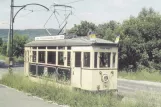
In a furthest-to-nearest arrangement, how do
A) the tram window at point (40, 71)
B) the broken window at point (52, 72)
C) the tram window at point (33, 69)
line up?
the tram window at point (33, 69), the tram window at point (40, 71), the broken window at point (52, 72)

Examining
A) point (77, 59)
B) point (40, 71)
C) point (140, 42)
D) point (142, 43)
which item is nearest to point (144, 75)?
point (142, 43)

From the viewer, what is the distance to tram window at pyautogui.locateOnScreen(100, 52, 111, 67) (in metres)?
16.5

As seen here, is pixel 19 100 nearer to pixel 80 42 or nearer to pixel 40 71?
pixel 80 42

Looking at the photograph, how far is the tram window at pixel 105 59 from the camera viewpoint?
1654 cm

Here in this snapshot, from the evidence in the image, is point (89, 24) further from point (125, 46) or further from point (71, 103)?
point (71, 103)

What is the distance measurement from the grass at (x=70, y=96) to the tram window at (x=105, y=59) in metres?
1.98

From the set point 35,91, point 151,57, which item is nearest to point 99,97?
point 35,91

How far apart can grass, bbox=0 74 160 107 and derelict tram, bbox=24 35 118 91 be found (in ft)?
3.47

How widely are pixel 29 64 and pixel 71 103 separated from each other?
9136 mm

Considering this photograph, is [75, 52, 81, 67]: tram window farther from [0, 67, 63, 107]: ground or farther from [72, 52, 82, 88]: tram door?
[0, 67, 63, 107]: ground

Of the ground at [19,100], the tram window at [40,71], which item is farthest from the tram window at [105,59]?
the tram window at [40,71]

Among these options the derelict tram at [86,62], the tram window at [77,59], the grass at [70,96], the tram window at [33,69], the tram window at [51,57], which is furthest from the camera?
the tram window at [33,69]

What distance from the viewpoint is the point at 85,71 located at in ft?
53.5

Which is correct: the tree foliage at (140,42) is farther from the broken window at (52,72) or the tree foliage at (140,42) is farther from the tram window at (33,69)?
the broken window at (52,72)
